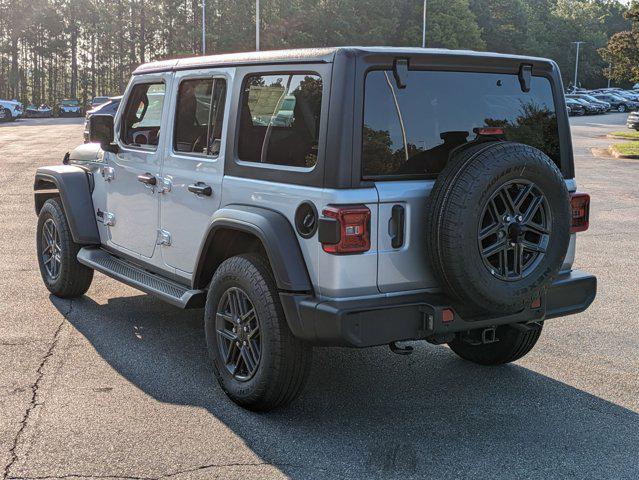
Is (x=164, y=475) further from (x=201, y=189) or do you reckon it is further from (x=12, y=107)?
(x=12, y=107)

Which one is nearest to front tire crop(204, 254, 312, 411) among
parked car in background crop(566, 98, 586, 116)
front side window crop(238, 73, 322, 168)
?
front side window crop(238, 73, 322, 168)

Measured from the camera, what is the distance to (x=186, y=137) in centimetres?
510

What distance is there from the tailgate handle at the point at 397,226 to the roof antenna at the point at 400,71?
2.02 feet

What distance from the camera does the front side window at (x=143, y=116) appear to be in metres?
5.52

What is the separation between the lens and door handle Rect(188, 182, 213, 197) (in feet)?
15.4

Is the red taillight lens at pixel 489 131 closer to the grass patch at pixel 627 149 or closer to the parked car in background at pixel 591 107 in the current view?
the grass patch at pixel 627 149

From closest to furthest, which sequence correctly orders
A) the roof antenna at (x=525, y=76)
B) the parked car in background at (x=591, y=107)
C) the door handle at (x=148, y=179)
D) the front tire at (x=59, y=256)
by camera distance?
the roof antenna at (x=525, y=76) < the door handle at (x=148, y=179) < the front tire at (x=59, y=256) < the parked car in background at (x=591, y=107)

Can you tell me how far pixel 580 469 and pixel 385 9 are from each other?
72.7m

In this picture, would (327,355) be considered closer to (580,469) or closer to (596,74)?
(580,469)

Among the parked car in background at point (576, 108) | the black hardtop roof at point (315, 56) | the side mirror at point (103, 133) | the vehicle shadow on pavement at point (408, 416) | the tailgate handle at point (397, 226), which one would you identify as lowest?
the vehicle shadow on pavement at point (408, 416)

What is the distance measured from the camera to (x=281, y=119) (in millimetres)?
4262

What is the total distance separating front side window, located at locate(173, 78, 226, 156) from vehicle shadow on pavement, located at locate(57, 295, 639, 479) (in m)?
1.39

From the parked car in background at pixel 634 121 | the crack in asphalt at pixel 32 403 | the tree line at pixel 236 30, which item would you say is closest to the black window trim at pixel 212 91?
the crack in asphalt at pixel 32 403

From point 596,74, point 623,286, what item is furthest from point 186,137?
point 596,74
